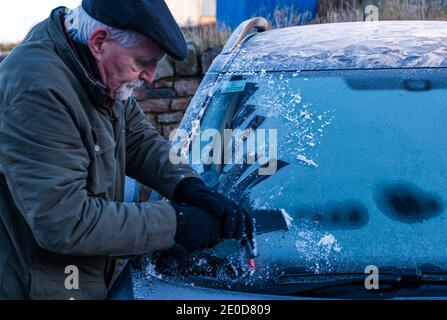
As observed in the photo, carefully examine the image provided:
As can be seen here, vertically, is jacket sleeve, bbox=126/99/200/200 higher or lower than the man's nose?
lower

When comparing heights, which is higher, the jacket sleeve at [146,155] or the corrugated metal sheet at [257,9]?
the corrugated metal sheet at [257,9]

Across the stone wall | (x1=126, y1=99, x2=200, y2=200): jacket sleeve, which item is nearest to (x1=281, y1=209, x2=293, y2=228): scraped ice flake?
(x1=126, y1=99, x2=200, y2=200): jacket sleeve

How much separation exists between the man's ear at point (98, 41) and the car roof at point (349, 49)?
951 millimetres

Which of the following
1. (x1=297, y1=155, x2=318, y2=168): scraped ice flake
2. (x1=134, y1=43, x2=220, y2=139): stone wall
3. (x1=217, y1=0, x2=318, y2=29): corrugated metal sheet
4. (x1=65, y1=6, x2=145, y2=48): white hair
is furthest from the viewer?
(x1=217, y1=0, x2=318, y2=29): corrugated metal sheet

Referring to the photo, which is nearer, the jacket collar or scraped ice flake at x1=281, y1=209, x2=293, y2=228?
the jacket collar

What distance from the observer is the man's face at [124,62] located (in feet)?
6.22

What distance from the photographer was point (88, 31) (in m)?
1.90

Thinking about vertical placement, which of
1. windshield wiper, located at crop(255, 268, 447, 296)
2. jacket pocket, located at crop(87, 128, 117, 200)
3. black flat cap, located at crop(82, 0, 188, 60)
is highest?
black flat cap, located at crop(82, 0, 188, 60)

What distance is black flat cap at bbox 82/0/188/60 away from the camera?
1845mm

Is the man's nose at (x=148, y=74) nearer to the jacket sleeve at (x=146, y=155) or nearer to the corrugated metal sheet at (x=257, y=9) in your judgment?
the jacket sleeve at (x=146, y=155)

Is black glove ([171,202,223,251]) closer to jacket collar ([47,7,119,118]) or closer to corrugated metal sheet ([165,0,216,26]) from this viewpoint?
jacket collar ([47,7,119,118])

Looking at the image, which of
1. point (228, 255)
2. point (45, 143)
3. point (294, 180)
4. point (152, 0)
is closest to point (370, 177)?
point (294, 180)

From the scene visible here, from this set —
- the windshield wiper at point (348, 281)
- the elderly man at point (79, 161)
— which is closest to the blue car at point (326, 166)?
the windshield wiper at point (348, 281)

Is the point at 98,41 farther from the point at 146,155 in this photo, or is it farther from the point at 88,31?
the point at 146,155
